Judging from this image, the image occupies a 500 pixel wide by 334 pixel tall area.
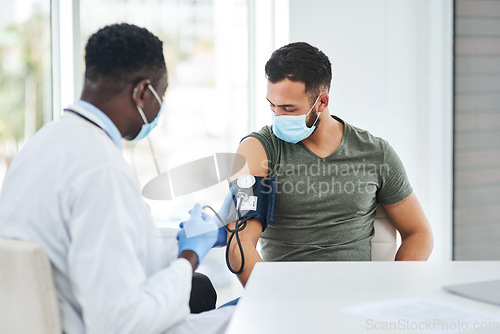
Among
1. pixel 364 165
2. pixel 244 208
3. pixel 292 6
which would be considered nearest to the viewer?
pixel 244 208

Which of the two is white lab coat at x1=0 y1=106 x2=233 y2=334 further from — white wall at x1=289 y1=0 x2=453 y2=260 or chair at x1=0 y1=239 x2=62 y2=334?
white wall at x1=289 y1=0 x2=453 y2=260

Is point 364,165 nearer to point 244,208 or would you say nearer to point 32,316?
point 244,208

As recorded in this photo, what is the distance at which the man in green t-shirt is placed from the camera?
1746 mm

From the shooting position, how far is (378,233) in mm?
1842

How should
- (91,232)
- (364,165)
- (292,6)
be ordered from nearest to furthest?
(91,232)
(364,165)
(292,6)

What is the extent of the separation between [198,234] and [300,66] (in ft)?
2.65

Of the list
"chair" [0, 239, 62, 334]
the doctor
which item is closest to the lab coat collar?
the doctor

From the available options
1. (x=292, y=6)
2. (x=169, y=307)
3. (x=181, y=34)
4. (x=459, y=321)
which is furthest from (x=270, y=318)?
(x=181, y=34)

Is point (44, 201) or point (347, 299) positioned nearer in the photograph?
point (44, 201)

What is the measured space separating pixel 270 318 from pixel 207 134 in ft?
7.18

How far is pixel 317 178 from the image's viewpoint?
5.77 feet

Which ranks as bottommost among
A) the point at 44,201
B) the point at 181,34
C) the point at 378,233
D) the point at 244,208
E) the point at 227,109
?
the point at 378,233

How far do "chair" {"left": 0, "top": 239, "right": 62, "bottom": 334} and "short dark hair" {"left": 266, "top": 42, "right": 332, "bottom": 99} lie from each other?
1.12 m

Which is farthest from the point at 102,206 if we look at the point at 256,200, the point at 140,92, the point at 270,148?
the point at 270,148
